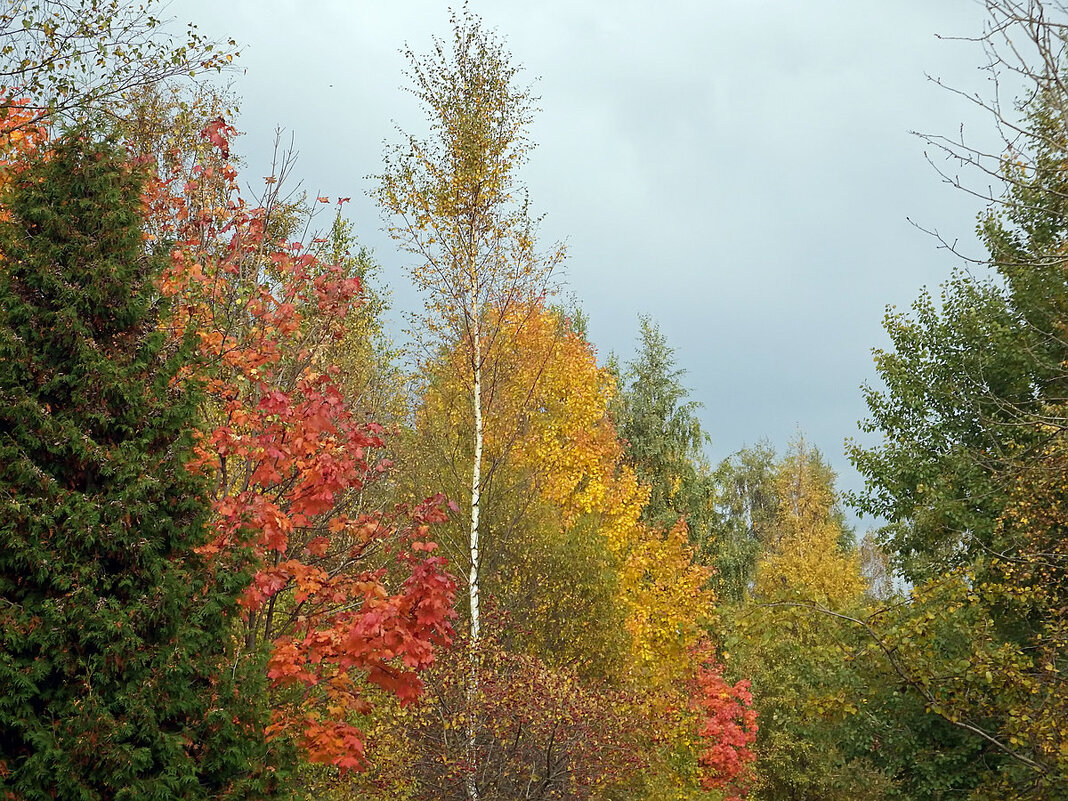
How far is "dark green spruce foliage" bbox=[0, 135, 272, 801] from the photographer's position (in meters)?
5.91

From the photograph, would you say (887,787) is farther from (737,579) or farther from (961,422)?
(737,579)

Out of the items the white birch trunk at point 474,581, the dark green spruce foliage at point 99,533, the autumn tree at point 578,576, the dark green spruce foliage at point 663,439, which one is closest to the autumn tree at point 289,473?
the dark green spruce foliage at point 99,533

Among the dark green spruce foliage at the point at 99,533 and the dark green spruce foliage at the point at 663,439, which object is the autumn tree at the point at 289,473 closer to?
the dark green spruce foliage at the point at 99,533

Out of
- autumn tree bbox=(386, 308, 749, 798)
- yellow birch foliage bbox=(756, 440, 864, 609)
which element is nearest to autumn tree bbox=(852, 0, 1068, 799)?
autumn tree bbox=(386, 308, 749, 798)

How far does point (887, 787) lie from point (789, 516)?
1022 inches

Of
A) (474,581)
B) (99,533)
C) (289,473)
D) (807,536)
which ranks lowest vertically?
(99,533)

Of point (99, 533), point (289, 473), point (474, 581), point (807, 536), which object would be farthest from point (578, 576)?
point (807, 536)

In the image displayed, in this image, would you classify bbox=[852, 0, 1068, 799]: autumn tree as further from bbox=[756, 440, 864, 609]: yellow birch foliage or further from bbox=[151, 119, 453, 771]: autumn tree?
bbox=[756, 440, 864, 609]: yellow birch foliage

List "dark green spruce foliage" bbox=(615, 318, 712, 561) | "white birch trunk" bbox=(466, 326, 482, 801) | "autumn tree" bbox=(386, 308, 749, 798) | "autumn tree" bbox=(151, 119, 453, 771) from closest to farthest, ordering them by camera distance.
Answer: "autumn tree" bbox=(151, 119, 453, 771)
"white birch trunk" bbox=(466, 326, 482, 801)
"autumn tree" bbox=(386, 308, 749, 798)
"dark green spruce foliage" bbox=(615, 318, 712, 561)

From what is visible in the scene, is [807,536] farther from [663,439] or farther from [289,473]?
[289,473]

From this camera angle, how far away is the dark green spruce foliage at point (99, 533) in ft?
19.4

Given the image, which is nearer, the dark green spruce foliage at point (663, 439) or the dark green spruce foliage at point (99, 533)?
the dark green spruce foliage at point (99, 533)

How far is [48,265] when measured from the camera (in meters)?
6.71

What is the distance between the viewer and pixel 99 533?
20.1 feet
